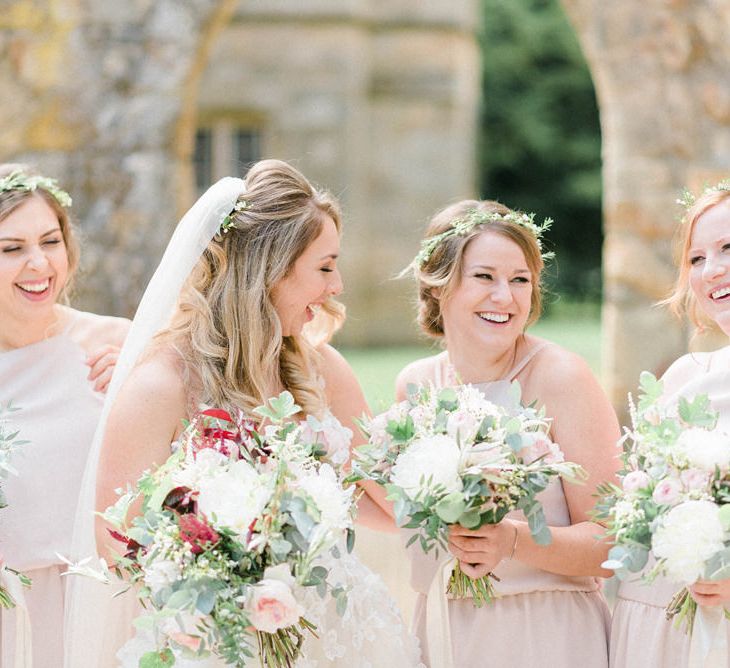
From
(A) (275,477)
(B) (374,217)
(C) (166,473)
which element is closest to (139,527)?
(C) (166,473)

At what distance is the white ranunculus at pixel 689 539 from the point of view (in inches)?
119

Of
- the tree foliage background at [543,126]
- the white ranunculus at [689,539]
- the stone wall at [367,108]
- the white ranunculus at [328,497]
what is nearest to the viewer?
the white ranunculus at [689,539]

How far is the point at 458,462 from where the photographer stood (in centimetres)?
321

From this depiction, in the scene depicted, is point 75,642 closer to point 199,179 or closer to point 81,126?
point 81,126

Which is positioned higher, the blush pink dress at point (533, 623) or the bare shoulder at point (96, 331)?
the bare shoulder at point (96, 331)

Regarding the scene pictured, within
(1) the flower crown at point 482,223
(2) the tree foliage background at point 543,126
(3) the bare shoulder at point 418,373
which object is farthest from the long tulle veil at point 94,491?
(2) the tree foliage background at point 543,126

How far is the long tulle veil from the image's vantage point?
3838 millimetres

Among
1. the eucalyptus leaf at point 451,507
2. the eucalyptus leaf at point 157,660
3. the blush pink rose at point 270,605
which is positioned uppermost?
the eucalyptus leaf at point 451,507

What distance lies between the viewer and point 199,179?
65.0 ft

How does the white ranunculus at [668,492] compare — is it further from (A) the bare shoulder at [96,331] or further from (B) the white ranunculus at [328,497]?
(A) the bare shoulder at [96,331]

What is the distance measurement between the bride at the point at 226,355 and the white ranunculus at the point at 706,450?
3.86 ft

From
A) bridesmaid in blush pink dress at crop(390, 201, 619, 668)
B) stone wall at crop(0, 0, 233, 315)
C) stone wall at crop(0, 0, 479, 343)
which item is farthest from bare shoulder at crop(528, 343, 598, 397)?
stone wall at crop(0, 0, 479, 343)

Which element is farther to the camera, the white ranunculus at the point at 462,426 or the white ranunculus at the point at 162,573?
the white ranunculus at the point at 462,426

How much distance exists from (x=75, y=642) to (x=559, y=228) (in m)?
26.2
